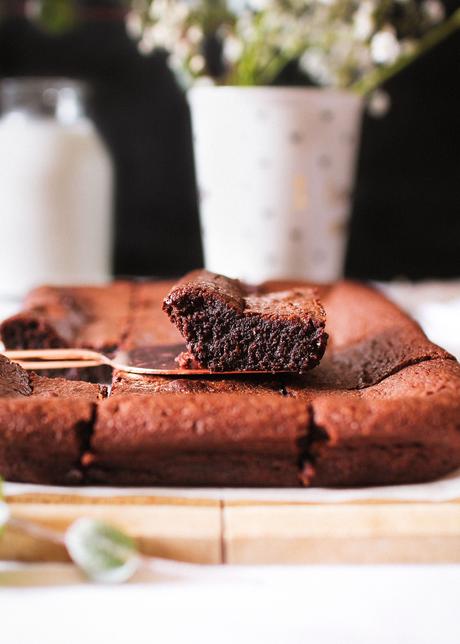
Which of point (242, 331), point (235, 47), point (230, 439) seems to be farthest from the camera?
point (235, 47)

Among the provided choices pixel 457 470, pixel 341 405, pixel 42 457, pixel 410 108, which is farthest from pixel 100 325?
pixel 410 108

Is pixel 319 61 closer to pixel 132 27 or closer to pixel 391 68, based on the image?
pixel 391 68

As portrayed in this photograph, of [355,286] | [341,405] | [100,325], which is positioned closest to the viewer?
[341,405]

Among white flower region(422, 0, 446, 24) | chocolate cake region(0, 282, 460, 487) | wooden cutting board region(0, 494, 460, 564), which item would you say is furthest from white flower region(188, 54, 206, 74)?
wooden cutting board region(0, 494, 460, 564)

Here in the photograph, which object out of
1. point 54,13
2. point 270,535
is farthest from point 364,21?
point 270,535

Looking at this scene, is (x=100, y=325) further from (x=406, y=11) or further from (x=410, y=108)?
(x=410, y=108)

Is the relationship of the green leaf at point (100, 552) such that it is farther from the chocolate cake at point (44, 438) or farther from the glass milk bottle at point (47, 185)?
the glass milk bottle at point (47, 185)
